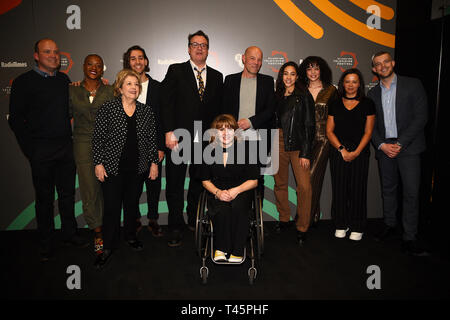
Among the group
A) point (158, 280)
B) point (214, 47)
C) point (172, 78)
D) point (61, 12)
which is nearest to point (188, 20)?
point (214, 47)

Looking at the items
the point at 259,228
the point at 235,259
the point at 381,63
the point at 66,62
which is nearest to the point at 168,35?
the point at 66,62

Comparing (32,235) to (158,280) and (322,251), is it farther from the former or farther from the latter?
(322,251)

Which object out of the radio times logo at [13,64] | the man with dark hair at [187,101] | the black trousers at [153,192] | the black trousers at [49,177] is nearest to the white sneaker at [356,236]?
the man with dark hair at [187,101]

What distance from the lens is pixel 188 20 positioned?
143 inches

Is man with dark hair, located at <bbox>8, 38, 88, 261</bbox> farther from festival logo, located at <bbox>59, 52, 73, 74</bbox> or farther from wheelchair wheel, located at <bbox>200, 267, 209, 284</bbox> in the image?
wheelchair wheel, located at <bbox>200, 267, 209, 284</bbox>

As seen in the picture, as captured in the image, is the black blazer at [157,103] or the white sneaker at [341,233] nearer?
the black blazer at [157,103]

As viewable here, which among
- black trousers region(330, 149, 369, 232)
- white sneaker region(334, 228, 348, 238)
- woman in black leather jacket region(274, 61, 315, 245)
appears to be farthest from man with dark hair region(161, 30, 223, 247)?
white sneaker region(334, 228, 348, 238)

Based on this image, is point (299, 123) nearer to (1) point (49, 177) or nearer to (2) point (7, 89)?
(1) point (49, 177)

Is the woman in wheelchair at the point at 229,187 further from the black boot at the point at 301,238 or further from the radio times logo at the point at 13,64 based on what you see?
the radio times logo at the point at 13,64

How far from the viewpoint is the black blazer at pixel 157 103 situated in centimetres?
310

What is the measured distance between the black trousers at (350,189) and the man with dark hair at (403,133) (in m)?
0.25

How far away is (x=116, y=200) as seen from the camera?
2715mm

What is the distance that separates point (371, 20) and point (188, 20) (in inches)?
90.7

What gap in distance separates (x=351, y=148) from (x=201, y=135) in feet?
5.16
